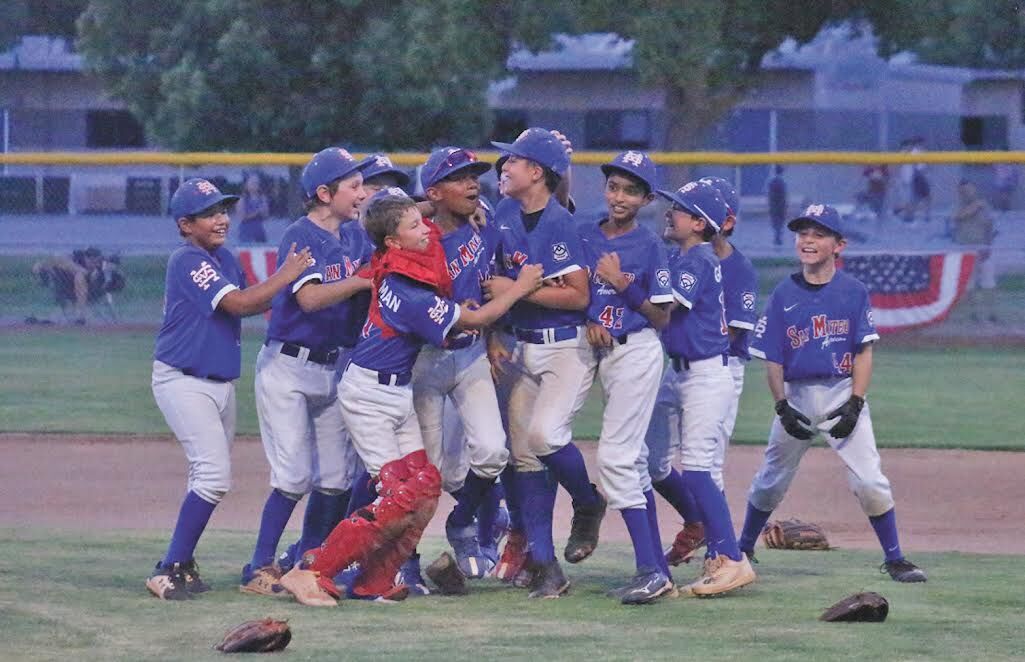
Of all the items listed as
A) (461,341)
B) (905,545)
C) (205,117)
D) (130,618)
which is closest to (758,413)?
(905,545)

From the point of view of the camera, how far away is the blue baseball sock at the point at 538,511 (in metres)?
6.48

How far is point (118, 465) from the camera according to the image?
10.5 m

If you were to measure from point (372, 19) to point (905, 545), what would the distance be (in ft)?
54.1

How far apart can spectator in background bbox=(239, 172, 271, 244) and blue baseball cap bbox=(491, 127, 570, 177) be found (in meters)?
7.64

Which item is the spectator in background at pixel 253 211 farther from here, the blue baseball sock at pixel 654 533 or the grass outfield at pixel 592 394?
the blue baseball sock at pixel 654 533

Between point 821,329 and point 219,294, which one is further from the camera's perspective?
point 821,329

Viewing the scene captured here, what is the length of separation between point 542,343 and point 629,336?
34 centimetres

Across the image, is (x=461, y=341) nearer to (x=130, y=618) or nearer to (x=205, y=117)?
(x=130, y=618)

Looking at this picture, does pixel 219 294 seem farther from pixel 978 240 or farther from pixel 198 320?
pixel 978 240

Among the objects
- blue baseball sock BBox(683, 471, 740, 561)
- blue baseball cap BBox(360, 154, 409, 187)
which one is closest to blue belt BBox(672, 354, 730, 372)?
blue baseball sock BBox(683, 471, 740, 561)

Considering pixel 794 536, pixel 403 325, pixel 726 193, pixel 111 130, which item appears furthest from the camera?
pixel 111 130

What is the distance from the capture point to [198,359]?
21.2 ft

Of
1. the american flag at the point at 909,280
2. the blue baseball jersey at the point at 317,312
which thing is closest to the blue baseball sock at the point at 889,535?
the blue baseball jersey at the point at 317,312

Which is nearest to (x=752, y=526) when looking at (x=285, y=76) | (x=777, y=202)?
(x=777, y=202)
